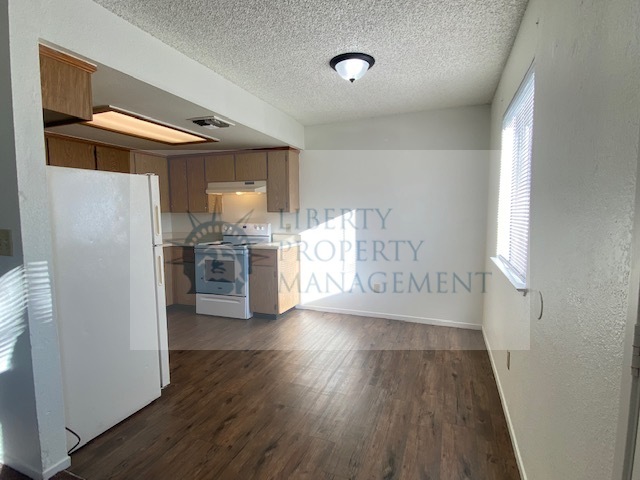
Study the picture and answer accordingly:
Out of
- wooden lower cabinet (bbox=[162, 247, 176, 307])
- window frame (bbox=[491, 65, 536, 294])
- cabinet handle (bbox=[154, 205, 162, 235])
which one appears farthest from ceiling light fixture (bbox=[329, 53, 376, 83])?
wooden lower cabinet (bbox=[162, 247, 176, 307])

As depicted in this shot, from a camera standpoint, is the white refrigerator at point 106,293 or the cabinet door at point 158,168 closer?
the white refrigerator at point 106,293

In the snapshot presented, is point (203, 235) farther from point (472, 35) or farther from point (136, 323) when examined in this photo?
point (472, 35)

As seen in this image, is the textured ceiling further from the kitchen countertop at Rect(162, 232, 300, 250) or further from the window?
the kitchen countertop at Rect(162, 232, 300, 250)

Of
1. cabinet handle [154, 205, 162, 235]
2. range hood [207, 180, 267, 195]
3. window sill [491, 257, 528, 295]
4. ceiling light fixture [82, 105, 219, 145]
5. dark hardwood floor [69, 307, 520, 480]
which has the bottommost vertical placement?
dark hardwood floor [69, 307, 520, 480]

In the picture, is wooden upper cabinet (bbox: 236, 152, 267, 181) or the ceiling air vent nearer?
the ceiling air vent

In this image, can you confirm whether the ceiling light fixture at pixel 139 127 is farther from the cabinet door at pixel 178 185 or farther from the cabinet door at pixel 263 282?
the cabinet door at pixel 263 282

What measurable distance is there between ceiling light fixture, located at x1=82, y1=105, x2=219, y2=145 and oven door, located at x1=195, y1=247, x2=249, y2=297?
1359 millimetres

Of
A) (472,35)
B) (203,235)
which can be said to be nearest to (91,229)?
(472,35)

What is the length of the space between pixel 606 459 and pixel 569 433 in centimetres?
28

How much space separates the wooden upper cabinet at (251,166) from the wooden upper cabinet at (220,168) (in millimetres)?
92

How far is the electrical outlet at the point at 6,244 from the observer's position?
1.58m

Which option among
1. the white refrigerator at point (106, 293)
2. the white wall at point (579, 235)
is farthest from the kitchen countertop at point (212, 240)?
the white wall at point (579, 235)

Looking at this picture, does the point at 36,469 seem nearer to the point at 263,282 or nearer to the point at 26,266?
the point at 26,266

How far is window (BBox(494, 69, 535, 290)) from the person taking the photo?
1.95 metres
